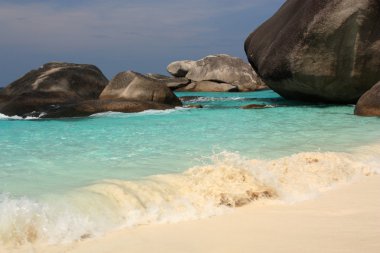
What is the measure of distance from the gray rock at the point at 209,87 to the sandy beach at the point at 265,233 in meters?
23.4

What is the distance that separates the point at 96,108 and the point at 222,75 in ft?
58.5

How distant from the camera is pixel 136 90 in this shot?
12602mm

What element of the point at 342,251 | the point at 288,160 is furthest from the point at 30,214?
the point at 288,160

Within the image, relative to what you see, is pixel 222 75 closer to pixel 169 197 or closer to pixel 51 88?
pixel 51 88

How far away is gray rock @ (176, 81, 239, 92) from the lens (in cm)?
2634

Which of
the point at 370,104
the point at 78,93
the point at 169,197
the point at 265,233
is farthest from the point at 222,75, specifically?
the point at 265,233

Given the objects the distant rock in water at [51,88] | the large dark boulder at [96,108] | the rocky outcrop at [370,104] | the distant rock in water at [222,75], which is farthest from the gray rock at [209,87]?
the rocky outcrop at [370,104]

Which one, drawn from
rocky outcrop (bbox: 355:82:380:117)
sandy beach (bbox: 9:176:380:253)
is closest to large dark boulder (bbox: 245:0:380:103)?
rocky outcrop (bbox: 355:82:380:117)

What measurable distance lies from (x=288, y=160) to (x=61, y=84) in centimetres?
1033

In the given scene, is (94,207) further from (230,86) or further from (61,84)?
(230,86)

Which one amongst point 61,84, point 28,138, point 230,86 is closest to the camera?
point 28,138

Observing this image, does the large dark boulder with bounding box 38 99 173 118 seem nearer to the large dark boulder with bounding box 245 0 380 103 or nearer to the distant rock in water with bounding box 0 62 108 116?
the distant rock in water with bounding box 0 62 108 116

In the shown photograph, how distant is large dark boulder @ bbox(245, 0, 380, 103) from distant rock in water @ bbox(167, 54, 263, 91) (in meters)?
13.5

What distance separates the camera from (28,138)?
270 inches
